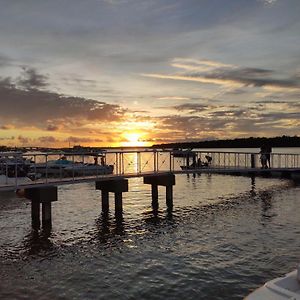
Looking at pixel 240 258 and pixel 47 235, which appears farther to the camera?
pixel 47 235

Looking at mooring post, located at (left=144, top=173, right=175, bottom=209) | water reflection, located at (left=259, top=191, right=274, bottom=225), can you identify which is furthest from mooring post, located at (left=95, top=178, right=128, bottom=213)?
water reflection, located at (left=259, top=191, right=274, bottom=225)

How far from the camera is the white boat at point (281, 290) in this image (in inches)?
239

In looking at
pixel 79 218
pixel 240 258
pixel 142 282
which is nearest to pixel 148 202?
pixel 79 218

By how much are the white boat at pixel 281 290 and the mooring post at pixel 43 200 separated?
16652 mm

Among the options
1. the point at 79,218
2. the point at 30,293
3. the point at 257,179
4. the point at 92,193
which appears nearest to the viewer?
the point at 30,293

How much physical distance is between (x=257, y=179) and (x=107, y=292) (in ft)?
123

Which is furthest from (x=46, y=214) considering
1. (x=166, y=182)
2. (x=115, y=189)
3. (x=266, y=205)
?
(x=266, y=205)

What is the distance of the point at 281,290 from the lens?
246 inches

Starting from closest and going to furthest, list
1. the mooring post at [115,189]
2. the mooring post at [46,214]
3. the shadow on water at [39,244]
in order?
the shadow on water at [39,244] < the mooring post at [46,214] < the mooring post at [115,189]

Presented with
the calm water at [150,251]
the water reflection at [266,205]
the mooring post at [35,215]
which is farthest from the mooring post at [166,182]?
the mooring post at [35,215]

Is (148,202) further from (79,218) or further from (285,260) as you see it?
(285,260)

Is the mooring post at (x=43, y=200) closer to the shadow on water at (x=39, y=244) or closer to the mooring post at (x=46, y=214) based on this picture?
the mooring post at (x=46, y=214)

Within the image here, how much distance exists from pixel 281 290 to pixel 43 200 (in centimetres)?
1709

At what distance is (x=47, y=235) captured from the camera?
65.9ft
